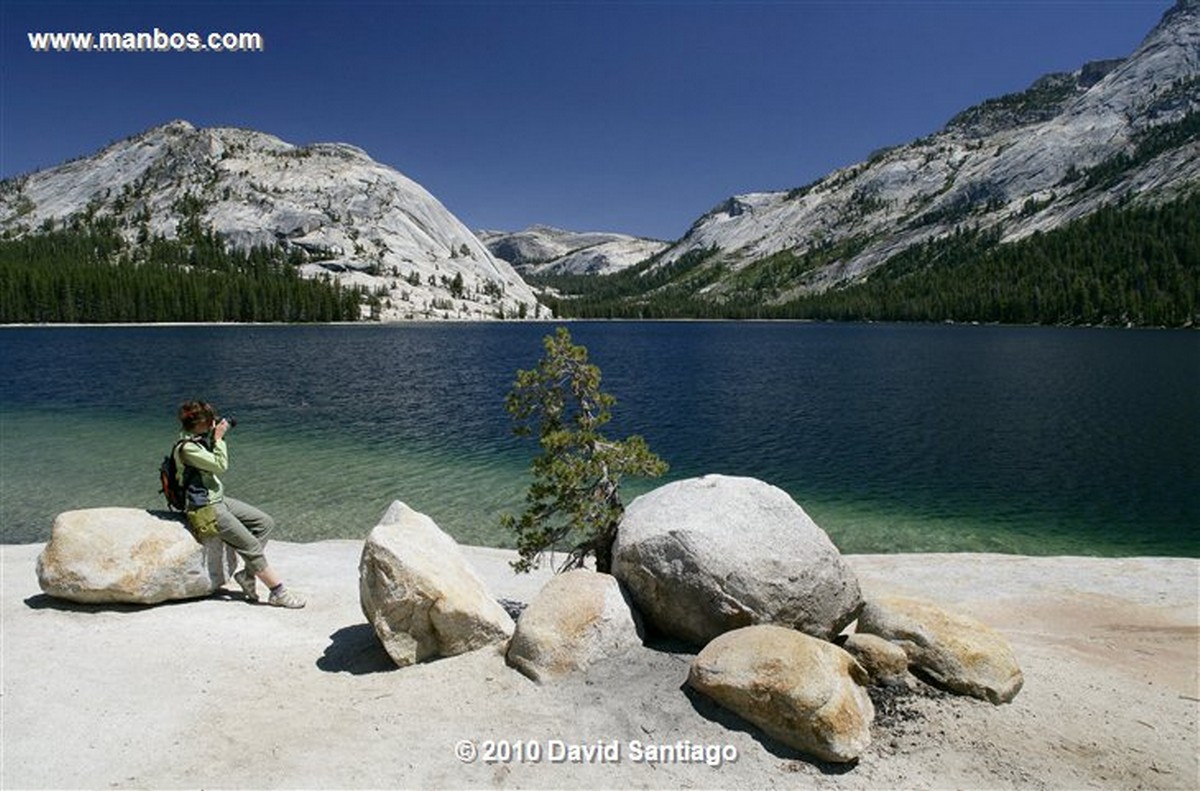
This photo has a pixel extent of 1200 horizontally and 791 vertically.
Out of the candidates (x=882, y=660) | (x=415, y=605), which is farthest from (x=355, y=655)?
(x=882, y=660)

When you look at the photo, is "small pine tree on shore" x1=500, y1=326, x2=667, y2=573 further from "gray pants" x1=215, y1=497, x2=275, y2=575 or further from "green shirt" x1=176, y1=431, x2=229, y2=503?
"green shirt" x1=176, y1=431, x2=229, y2=503

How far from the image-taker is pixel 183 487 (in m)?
14.2

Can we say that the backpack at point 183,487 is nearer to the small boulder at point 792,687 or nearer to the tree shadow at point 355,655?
the tree shadow at point 355,655

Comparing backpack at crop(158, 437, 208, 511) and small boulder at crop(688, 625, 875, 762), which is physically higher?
backpack at crop(158, 437, 208, 511)

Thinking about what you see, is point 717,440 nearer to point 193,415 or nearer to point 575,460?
point 575,460

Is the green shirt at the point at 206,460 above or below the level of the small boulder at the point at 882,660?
Result: above

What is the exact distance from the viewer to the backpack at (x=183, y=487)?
13.9 meters

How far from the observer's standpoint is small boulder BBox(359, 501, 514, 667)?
11664mm

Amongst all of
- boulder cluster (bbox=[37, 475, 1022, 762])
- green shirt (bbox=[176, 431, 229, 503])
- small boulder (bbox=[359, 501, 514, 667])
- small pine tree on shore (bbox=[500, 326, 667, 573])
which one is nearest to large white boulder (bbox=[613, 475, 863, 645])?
boulder cluster (bbox=[37, 475, 1022, 762])

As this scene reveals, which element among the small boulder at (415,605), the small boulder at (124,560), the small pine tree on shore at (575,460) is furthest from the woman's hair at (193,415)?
the small pine tree on shore at (575,460)

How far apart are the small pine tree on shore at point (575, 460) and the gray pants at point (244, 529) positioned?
535 centimetres

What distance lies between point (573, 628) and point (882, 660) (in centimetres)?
531

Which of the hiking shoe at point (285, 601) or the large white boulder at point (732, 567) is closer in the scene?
the large white boulder at point (732, 567)

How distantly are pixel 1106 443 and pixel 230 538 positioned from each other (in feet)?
164
